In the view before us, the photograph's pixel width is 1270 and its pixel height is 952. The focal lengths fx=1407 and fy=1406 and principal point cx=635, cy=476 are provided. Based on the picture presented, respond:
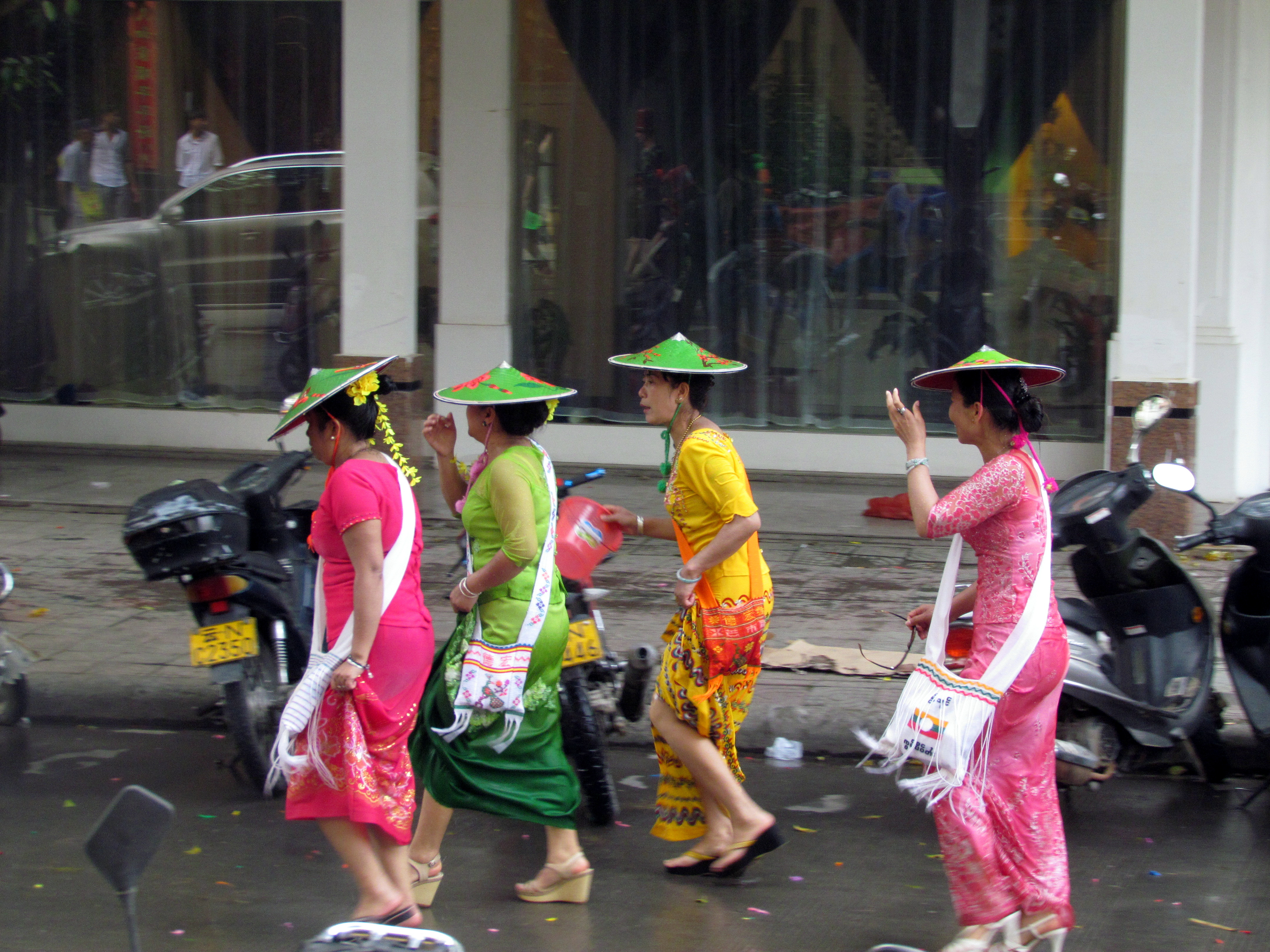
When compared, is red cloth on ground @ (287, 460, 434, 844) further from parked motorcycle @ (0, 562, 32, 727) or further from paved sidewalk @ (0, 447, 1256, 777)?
parked motorcycle @ (0, 562, 32, 727)

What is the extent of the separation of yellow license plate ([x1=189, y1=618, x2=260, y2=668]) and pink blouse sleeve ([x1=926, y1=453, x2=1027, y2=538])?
8.54 feet

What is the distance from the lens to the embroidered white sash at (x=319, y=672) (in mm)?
3795

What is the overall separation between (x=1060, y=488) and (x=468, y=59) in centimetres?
728

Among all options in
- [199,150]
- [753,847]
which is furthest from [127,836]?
[199,150]

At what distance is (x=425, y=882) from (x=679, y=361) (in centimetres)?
180

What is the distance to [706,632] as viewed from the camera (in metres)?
4.38

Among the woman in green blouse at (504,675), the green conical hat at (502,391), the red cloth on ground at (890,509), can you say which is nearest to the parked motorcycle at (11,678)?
the woman in green blouse at (504,675)

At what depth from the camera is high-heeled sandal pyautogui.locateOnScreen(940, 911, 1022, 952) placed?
3.77 m

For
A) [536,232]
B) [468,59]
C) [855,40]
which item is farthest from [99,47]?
[855,40]

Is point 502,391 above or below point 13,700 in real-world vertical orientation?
above

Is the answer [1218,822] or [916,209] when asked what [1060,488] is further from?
[916,209]

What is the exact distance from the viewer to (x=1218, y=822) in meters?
5.00

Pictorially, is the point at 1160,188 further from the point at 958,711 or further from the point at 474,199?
the point at 958,711

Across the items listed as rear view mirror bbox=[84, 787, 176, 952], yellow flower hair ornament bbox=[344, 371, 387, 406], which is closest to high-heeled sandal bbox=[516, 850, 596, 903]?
yellow flower hair ornament bbox=[344, 371, 387, 406]
